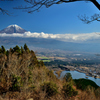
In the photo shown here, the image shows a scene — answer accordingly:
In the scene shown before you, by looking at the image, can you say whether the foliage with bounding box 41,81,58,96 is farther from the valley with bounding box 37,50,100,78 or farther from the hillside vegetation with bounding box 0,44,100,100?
the valley with bounding box 37,50,100,78

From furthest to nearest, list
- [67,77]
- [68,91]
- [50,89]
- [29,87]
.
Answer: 1. [67,77]
2. [29,87]
3. [68,91]
4. [50,89]

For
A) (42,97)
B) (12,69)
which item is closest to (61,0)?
(42,97)

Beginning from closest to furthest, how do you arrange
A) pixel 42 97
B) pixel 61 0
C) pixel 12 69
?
pixel 61 0
pixel 42 97
pixel 12 69

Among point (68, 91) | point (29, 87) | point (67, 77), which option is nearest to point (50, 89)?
point (68, 91)

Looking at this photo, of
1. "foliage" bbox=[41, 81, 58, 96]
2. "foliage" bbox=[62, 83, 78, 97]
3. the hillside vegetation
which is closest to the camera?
the hillside vegetation

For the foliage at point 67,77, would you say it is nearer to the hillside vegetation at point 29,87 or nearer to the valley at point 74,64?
the hillside vegetation at point 29,87

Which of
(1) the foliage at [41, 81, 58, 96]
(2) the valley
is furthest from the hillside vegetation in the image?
(2) the valley

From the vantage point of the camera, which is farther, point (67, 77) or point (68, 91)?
point (67, 77)

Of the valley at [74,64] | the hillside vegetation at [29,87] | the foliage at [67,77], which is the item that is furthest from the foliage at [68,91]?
the valley at [74,64]

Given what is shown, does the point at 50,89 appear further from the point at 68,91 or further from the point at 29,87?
the point at 29,87

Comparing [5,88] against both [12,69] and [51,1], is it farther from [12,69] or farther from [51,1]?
[51,1]

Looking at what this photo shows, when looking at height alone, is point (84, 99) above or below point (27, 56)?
below
